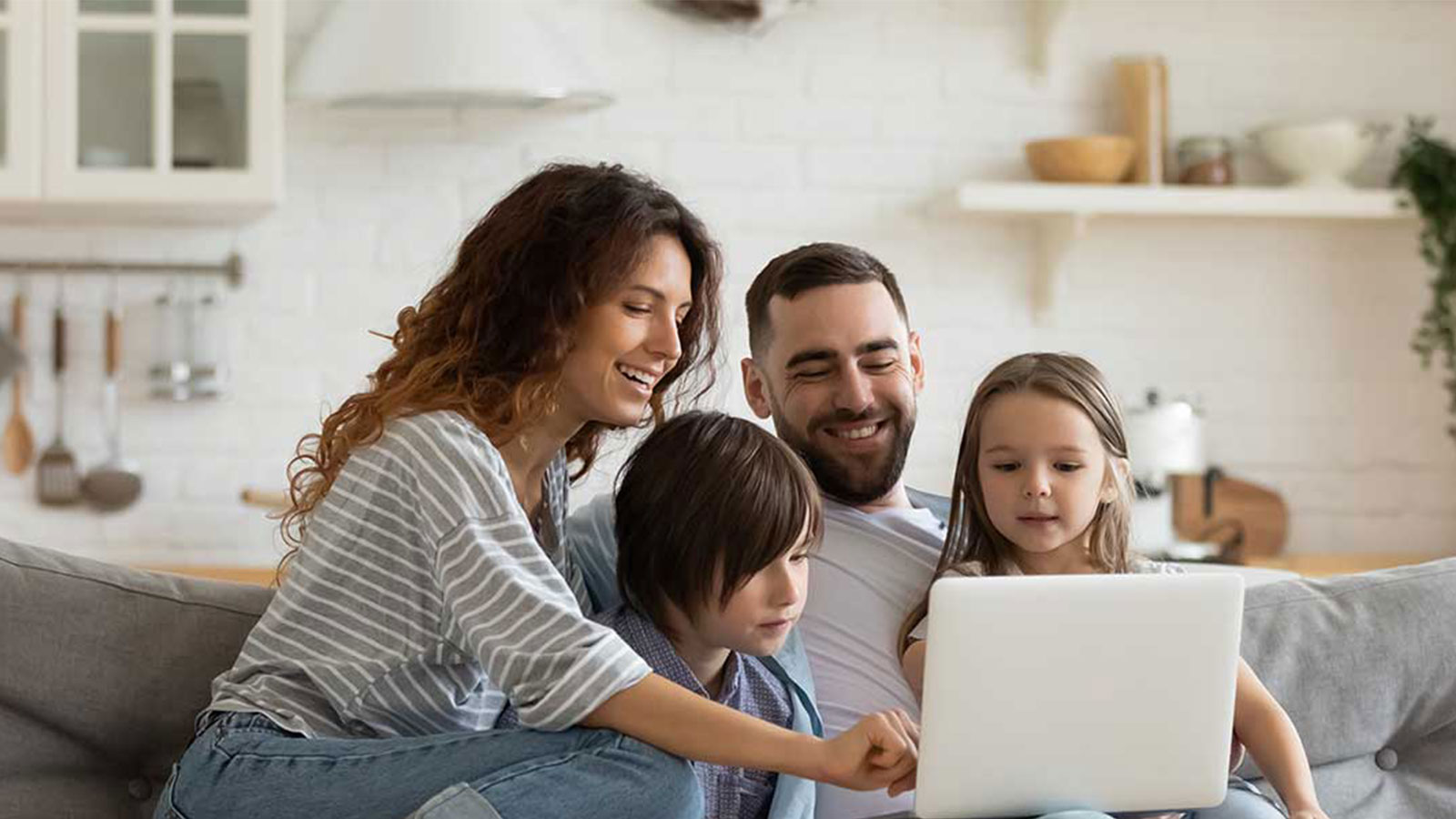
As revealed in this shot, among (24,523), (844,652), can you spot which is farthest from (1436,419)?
(24,523)

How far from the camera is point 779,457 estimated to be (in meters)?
1.81

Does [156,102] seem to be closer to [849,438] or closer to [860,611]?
[849,438]

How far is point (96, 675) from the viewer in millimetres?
1758

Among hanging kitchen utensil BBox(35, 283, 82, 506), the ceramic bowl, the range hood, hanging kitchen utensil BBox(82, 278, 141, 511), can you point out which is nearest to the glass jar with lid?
the ceramic bowl

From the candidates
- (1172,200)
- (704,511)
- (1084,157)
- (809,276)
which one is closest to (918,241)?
(1084,157)

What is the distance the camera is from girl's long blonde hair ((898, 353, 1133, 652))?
194 centimetres

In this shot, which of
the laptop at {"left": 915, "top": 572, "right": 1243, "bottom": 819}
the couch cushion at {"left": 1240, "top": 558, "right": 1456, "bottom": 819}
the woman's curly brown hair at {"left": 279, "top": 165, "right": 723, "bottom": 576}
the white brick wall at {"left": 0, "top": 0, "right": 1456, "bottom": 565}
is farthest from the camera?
the white brick wall at {"left": 0, "top": 0, "right": 1456, "bottom": 565}

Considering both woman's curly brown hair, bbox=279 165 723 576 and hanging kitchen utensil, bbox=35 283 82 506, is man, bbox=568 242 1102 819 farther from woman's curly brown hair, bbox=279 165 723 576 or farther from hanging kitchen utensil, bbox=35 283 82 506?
hanging kitchen utensil, bbox=35 283 82 506

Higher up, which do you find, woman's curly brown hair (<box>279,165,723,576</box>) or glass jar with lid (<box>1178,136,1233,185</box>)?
glass jar with lid (<box>1178,136,1233,185</box>)

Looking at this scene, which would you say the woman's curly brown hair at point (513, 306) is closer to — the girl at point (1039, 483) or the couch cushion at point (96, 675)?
the couch cushion at point (96, 675)

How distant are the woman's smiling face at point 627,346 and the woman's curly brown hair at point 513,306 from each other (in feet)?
0.04

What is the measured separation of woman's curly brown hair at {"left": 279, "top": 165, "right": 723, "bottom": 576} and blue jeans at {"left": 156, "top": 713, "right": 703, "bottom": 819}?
0.30 metres

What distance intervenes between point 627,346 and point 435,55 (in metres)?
1.67

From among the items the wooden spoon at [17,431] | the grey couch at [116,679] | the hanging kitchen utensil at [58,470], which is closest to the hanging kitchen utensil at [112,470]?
the hanging kitchen utensil at [58,470]
